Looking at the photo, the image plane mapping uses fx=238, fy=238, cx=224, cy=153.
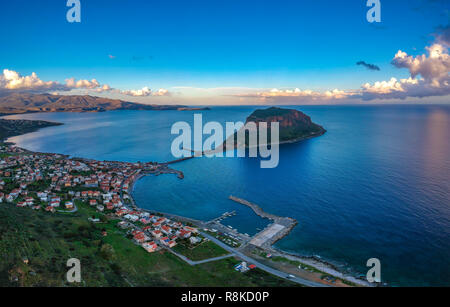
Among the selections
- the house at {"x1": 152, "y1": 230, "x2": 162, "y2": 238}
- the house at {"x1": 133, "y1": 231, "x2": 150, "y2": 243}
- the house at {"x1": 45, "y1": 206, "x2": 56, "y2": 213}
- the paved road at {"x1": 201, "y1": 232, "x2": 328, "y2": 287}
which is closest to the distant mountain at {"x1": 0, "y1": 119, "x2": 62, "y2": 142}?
the house at {"x1": 45, "y1": 206, "x2": 56, "y2": 213}

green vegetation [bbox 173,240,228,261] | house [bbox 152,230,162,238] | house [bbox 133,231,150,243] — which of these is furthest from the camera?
house [bbox 152,230,162,238]

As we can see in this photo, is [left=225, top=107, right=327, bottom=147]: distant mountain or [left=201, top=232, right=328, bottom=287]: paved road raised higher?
[left=225, top=107, right=327, bottom=147]: distant mountain

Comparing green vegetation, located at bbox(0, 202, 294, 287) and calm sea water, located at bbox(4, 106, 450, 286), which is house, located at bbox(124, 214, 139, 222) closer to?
green vegetation, located at bbox(0, 202, 294, 287)

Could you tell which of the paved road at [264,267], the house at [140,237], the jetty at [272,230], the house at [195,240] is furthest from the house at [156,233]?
the jetty at [272,230]

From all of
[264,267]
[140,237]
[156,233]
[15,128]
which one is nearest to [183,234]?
[156,233]

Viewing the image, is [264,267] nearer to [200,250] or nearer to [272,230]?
[200,250]

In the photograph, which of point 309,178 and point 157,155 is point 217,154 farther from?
point 309,178

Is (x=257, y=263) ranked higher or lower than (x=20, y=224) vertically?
lower
